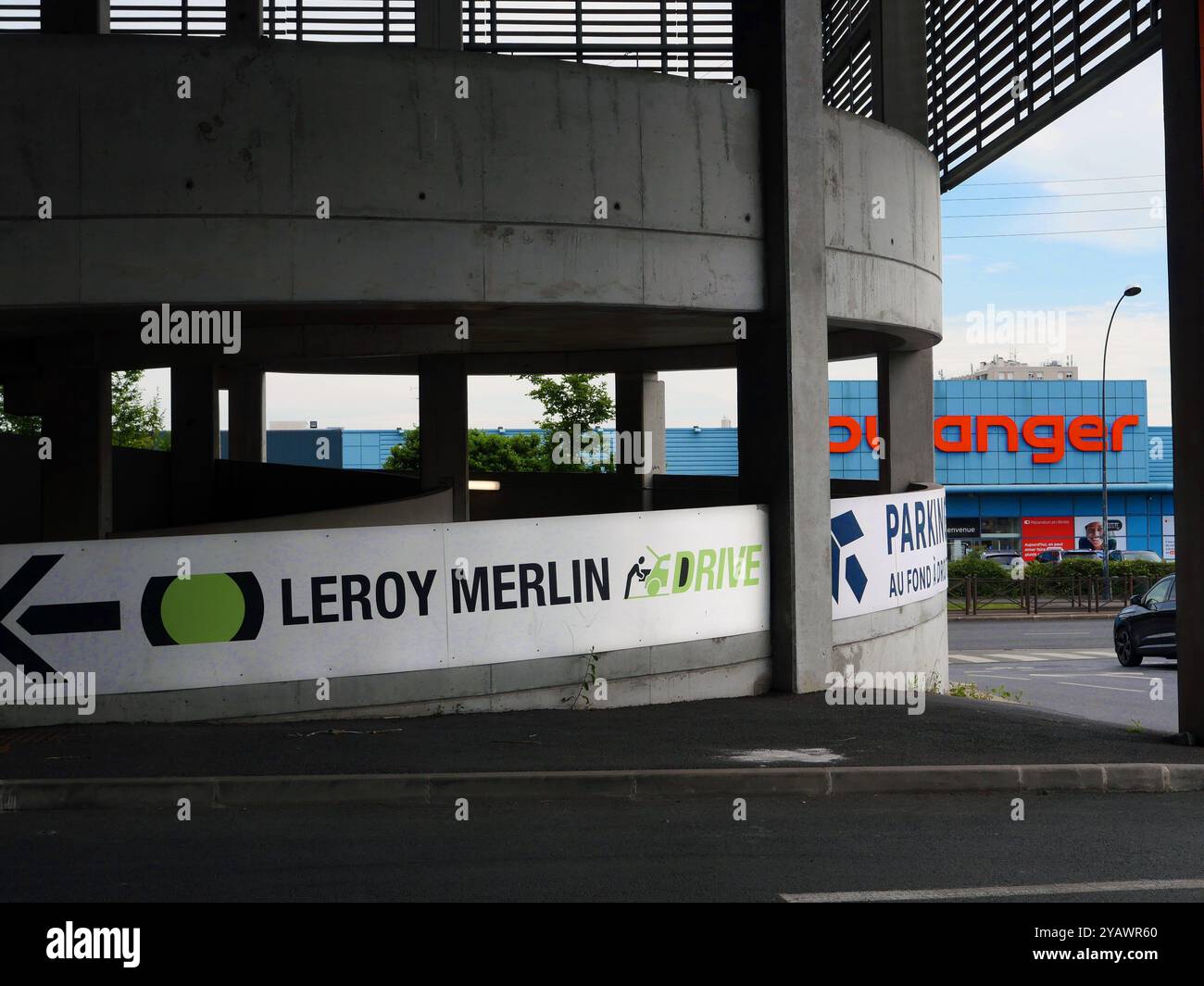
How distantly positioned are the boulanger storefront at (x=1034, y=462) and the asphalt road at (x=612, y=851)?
53136 millimetres

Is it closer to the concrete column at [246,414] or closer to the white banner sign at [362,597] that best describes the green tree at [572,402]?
the concrete column at [246,414]

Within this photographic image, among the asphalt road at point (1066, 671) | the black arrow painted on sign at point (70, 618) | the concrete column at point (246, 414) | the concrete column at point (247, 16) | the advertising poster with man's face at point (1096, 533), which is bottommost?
the asphalt road at point (1066, 671)

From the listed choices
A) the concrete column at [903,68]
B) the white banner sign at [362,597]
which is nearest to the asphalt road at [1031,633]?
the concrete column at [903,68]

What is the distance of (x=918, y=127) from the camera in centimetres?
1792

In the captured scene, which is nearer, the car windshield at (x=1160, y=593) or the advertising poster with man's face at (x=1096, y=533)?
the car windshield at (x=1160, y=593)

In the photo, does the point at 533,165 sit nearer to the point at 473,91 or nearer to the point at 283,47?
the point at 473,91

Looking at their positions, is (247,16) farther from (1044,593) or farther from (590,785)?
(1044,593)

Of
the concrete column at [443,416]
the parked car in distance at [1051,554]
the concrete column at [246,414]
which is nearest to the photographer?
the concrete column at [443,416]

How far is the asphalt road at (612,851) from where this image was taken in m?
6.26

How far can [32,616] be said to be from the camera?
998 centimetres

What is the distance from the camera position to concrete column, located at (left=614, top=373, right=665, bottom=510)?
27.0 m

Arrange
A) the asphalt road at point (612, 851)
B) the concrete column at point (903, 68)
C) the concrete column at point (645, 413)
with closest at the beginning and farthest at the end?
the asphalt road at point (612, 851) → the concrete column at point (903, 68) → the concrete column at point (645, 413)

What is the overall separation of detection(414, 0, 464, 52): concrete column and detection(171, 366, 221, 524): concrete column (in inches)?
306

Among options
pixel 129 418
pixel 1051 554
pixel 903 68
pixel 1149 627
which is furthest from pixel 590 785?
pixel 1051 554
